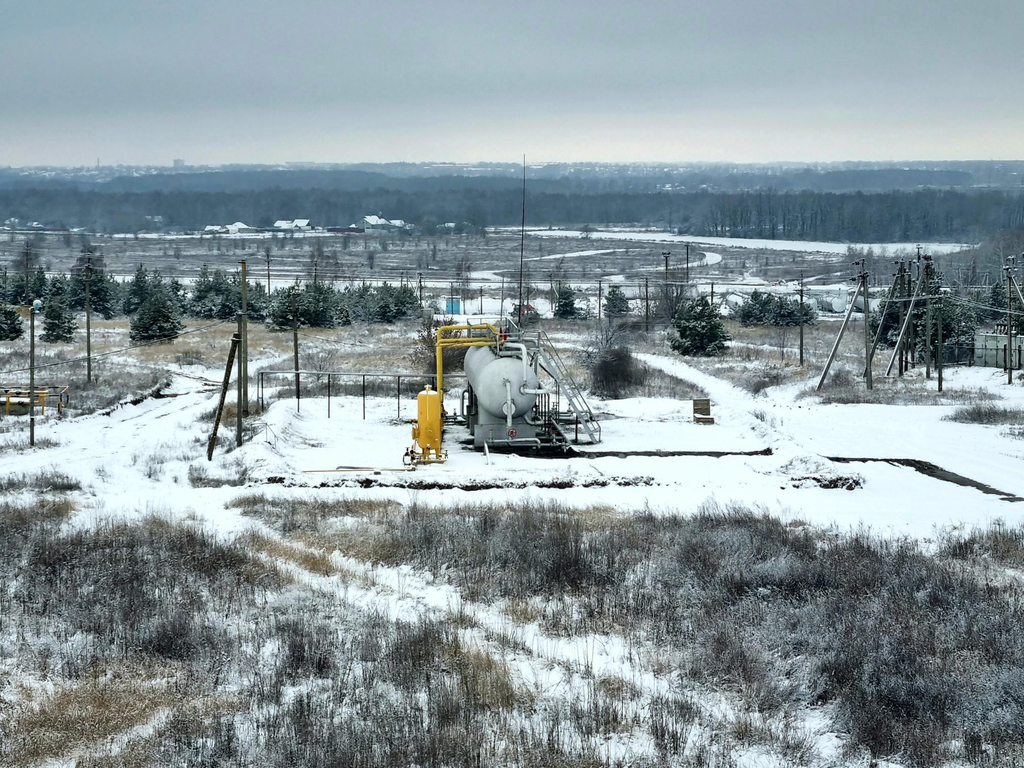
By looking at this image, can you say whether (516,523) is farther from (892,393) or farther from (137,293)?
(137,293)

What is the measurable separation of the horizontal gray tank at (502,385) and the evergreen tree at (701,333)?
2348 cm

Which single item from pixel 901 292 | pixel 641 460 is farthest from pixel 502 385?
pixel 901 292

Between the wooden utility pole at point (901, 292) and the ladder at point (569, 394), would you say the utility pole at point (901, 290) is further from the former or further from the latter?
the ladder at point (569, 394)

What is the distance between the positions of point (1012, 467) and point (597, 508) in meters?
8.74

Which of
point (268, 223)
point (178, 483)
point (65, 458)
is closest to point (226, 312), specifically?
point (65, 458)

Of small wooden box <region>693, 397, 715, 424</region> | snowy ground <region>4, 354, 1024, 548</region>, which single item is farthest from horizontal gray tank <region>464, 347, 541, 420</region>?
small wooden box <region>693, 397, 715, 424</region>

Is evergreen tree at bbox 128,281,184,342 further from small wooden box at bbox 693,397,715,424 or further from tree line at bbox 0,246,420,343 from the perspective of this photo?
small wooden box at bbox 693,397,715,424

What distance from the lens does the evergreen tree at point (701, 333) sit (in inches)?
1757

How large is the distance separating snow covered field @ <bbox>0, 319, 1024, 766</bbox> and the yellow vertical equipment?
0.55m

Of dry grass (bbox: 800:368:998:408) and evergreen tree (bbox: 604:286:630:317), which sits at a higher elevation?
evergreen tree (bbox: 604:286:630:317)

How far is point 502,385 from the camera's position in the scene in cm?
2198

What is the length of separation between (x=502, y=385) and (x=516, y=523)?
7337 millimetres

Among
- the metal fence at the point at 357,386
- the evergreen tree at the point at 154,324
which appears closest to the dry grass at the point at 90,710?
the metal fence at the point at 357,386

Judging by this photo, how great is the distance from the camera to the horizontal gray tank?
2198cm
